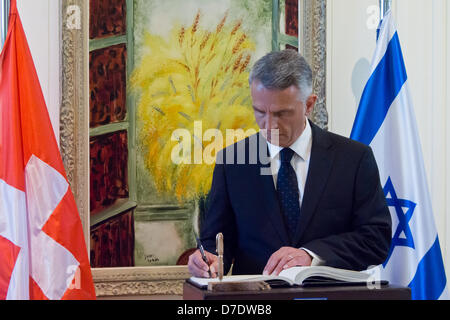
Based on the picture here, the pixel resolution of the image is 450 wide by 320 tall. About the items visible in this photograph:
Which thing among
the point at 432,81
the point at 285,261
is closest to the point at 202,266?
the point at 285,261

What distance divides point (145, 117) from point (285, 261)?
176 cm

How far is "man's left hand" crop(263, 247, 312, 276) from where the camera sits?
225 centimetres

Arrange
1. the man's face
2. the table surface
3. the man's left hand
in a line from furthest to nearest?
the man's face
the man's left hand
the table surface

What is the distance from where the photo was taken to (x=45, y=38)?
3.63 metres

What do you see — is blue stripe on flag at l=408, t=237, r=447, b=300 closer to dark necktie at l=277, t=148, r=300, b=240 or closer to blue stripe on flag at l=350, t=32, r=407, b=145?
blue stripe on flag at l=350, t=32, r=407, b=145

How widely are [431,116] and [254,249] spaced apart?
2118 millimetres

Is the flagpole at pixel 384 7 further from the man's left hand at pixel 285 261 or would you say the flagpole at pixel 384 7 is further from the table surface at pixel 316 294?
the table surface at pixel 316 294

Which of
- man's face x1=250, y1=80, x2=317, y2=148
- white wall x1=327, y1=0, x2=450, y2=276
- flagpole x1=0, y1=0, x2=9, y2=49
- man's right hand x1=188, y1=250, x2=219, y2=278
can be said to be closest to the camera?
man's right hand x1=188, y1=250, x2=219, y2=278

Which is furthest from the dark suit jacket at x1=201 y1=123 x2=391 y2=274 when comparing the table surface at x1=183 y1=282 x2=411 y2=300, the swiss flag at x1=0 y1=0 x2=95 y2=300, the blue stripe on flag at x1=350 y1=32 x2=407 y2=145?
the blue stripe on flag at x1=350 y1=32 x2=407 y2=145

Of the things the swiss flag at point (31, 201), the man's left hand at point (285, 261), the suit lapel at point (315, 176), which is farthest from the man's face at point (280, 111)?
the swiss flag at point (31, 201)

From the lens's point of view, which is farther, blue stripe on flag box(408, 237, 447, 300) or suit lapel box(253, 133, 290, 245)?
blue stripe on flag box(408, 237, 447, 300)

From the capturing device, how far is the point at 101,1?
3.69m

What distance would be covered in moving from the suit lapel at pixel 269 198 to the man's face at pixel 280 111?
0.15 metres
